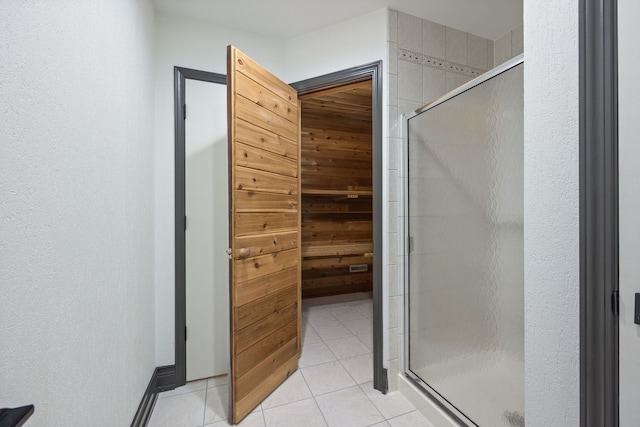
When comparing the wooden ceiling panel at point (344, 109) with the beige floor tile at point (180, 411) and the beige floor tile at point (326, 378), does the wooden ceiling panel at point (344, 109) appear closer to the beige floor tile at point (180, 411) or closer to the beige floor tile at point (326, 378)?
the beige floor tile at point (326, 378)

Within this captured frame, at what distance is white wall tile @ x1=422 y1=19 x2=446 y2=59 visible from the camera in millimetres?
1796

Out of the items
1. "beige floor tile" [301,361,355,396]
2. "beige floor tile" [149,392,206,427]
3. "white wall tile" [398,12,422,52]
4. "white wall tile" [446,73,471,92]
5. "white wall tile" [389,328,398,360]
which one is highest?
"white wall tile" [398,12,422,52]

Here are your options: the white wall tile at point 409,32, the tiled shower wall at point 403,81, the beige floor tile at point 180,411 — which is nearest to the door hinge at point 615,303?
the tiled shower wall at point 403,81

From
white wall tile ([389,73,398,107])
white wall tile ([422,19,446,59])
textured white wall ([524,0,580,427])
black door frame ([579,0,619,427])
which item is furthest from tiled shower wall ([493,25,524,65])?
black door frame ([579,0,619,427])

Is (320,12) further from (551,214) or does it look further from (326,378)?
(326,378)

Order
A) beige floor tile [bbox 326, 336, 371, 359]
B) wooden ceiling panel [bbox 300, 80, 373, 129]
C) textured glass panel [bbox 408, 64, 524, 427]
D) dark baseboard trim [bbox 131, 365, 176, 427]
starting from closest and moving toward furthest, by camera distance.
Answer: textured glass panel [bbox 408, 64, 524, 427] → dark baseboard trim [bbox 131, 365, 176, 427] → beige floor tile [bbox 326, 336, 371, 359] → wooden ceiling panel [bbox 300, 80, 373, 129]

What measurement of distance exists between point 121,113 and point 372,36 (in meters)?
1.52

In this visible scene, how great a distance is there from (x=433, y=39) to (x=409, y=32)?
215mm

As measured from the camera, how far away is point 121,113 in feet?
3.79

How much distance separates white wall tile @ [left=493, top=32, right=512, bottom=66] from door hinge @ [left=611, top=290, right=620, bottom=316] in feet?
6.57

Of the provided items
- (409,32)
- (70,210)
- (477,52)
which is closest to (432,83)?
(409,32)

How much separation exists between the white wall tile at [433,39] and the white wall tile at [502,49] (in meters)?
0.51

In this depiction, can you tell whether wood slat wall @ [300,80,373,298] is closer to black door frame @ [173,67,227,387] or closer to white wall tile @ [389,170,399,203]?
white wall tile @ [389,170,399,203]

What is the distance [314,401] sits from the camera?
62.7 inches
